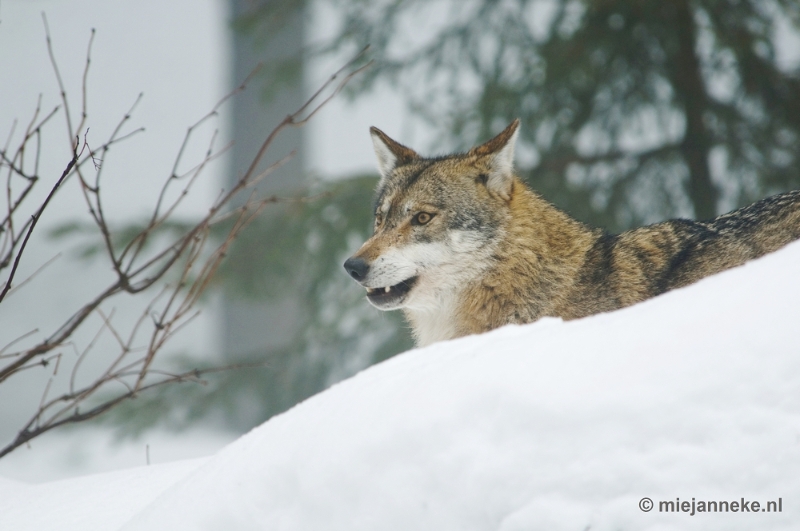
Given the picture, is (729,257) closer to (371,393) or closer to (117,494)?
(371,393)

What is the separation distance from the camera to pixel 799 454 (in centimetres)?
176

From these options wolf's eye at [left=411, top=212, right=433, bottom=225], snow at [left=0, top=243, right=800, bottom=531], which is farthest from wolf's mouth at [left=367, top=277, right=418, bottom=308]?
snow at [left=0, top=243, right=800, bottom=531]

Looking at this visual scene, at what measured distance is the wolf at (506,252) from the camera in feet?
→ 12.6

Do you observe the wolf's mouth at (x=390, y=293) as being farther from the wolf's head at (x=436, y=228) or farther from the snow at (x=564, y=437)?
the snow at (x=564, y=437)

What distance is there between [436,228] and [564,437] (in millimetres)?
2326

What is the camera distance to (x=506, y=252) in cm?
407

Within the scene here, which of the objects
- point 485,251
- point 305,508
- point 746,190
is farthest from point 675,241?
point 746,190

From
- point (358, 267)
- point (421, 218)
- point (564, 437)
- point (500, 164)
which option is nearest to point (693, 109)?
point (500, 164)

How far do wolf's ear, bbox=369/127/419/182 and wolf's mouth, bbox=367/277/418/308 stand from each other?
969mm

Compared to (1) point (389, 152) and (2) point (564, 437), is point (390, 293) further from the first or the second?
(2) point (564, 437)

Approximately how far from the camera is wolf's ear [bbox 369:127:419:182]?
468cm

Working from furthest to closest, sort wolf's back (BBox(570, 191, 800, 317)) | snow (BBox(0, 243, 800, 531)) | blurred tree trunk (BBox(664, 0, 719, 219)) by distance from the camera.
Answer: blurred tree trunk (BBox(664, 0, 719, 219))
wolf's back (BBox(570, 191, 800, 317))
snow (BBox(0, 243, 800, 531))

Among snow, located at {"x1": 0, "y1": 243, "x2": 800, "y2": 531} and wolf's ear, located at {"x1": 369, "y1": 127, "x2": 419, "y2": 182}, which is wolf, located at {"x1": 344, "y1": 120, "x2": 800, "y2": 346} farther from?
snow, located at {"x1": 0, "y1": 243, "x2": 800, "y2": 531}

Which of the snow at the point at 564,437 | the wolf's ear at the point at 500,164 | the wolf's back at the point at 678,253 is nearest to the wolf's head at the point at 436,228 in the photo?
the wolf's ear at the point at 500,164
